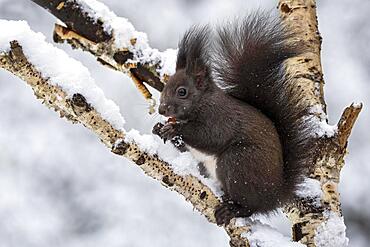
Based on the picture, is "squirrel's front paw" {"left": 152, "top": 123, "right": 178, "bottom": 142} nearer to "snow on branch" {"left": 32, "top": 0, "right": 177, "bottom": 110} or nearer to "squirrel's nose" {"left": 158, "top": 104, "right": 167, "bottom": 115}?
"squirrel's nose" {"left": 158, "top": 104, "right": 167, "bottom": 115}

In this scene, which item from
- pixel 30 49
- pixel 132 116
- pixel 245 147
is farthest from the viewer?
pixel 132 116

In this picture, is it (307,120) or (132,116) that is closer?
(307,120)

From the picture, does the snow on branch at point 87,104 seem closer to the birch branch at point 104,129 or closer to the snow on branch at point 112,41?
the birch branch at point 104,129

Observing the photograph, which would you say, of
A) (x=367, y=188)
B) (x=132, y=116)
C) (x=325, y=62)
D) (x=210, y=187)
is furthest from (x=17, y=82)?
(x=210, y=187)

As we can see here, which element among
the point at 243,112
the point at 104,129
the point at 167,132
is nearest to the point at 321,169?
the point at 243,112

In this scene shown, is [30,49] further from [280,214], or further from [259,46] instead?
[280,214]

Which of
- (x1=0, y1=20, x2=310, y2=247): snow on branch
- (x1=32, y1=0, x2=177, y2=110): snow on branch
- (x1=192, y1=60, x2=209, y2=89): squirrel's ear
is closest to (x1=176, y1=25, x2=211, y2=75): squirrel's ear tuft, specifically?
(x1=192, y1=60, x2=209, y2=89): squirrel's ear

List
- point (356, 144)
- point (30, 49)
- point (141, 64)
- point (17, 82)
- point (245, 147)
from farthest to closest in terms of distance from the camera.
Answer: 1. point (17, 82)
2. point (356, 144)
3. point (141, 64)
4. point (245, 147)
5. point (30, 49)
